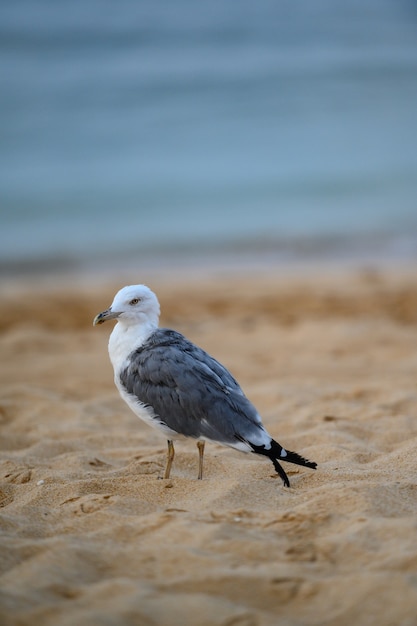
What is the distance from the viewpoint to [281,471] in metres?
3.79

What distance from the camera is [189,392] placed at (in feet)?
13.1

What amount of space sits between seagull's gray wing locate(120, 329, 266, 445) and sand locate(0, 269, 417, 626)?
308 mm

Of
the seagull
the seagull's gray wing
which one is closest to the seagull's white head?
the seagull

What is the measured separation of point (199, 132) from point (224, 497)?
21709 millimetres

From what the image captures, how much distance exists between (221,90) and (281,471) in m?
26.9

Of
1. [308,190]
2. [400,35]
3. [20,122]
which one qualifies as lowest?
[308,190]

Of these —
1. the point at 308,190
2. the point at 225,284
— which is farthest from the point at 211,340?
the point at 308,190

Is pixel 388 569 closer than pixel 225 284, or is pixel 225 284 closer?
pixel 388 569

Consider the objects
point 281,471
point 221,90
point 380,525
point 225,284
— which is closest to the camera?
point 380,525

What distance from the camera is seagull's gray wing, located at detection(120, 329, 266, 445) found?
152 inches

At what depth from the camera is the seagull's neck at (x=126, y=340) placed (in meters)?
4.38

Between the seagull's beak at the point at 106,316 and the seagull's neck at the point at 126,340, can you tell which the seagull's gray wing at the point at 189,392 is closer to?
the seagull's neck at the point at 126,340

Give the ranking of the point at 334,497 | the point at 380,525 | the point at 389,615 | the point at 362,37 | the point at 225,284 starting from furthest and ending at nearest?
the point at 362,37, the point at 225,284, the point at 334,497, the point at 380,525, the point at 389,615

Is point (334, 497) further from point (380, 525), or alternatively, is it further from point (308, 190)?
point (308, 190)
